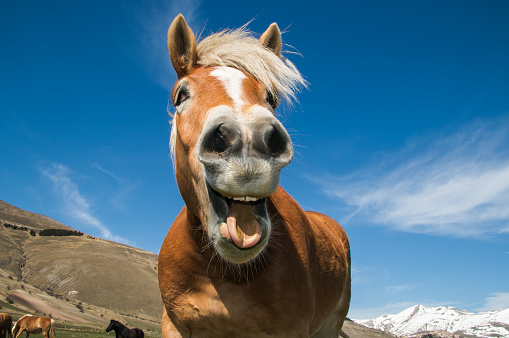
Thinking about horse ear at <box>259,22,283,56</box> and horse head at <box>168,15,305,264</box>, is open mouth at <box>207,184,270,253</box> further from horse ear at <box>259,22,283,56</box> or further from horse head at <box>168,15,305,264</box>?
horse ear at <box>259,22,283,56</box>

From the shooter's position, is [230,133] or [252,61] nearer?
[230,133]

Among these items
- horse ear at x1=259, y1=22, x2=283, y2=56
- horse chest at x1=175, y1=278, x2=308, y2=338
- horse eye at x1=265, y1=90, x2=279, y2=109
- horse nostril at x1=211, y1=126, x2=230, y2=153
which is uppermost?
horse ear at x1=259, y1=22, x2=283, y2=56

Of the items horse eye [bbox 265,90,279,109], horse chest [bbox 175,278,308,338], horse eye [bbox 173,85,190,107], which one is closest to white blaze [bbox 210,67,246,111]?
horse eye [bbox 173,85,190,107]

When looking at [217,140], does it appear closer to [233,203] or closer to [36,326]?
[233,203]

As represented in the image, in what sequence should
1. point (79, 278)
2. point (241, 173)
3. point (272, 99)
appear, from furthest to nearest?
1. point (79, 278)
2. point (272, 99)
3. point (241, 173)

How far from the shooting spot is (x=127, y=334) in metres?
22.3

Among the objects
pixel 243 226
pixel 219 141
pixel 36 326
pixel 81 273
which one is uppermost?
pixel 81 273

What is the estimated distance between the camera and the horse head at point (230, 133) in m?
2.28

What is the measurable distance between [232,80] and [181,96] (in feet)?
A: 1.93

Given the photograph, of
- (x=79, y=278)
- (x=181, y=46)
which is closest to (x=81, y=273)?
(x=79, y=278)

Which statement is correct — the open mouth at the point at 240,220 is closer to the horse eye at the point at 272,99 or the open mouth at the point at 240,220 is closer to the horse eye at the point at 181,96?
the horse eye at the point at 181,96

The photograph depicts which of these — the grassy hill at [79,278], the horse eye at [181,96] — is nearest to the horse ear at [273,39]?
the horse eye at [181,96]

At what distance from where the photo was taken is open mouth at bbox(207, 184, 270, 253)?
2379 millimetres

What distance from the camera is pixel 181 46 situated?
3633mm
